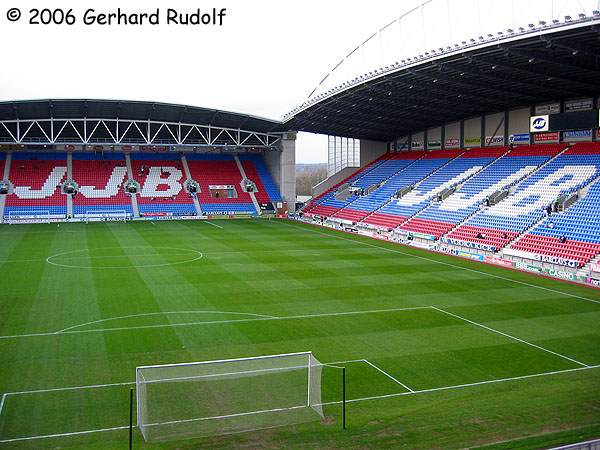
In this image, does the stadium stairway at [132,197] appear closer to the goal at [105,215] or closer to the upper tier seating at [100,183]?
the upper tier seating at [100,183]

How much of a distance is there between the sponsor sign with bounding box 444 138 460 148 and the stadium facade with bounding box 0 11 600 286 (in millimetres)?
140

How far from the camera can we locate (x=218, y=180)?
193ft

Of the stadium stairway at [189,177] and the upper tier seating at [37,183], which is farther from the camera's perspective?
the stadium stairway at [189,177]

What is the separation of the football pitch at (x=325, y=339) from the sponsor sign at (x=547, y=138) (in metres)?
16.8

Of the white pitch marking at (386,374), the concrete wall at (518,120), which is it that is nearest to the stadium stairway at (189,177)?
the concrete wall at (518,120)

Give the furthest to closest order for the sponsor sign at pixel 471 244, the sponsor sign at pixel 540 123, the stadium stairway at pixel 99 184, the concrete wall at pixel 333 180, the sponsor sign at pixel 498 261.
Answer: the concrete wall at pixel 333 180 → the stadium stairway at pixel 99 184 → the sponsor sign at pixel 540 123 → the sponsor sign at pixel 471 244 → the sponsor sign at pixel 498 261

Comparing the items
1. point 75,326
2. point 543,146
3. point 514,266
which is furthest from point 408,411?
point 543,146

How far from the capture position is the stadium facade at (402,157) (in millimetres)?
30719

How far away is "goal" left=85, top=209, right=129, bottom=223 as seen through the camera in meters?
50.3

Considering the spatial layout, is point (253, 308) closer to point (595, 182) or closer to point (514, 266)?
point (514, 266)

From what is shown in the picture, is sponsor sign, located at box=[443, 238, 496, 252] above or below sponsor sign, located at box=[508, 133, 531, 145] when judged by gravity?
below

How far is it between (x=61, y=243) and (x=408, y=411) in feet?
96.5

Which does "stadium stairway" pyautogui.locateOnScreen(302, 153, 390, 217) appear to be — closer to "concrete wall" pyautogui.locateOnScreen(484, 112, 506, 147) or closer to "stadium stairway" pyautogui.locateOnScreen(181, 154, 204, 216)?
"stadium stairway" pyautogui.locateOnScreen(181, 154, 204, 216)

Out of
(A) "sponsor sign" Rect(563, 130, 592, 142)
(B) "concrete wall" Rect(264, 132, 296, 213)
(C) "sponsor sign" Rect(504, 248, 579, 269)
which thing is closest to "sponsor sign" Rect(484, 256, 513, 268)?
(C) "sponsor sign" Rect(504, 248, 579, 269)
